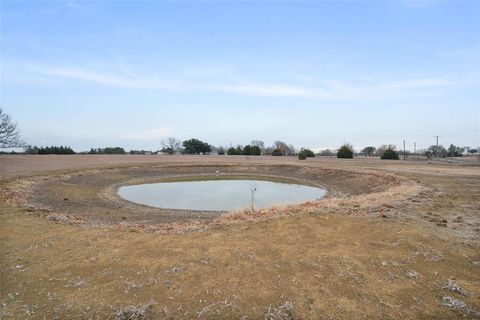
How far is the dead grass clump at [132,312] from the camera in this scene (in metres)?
4.31

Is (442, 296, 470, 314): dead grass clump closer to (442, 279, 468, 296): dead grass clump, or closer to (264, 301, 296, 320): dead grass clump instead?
(442, 279, 468, 296): dead grass clump

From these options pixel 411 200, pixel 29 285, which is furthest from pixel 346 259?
pixel 411 200

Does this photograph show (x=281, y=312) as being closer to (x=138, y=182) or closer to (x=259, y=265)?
(x=259, y=265)

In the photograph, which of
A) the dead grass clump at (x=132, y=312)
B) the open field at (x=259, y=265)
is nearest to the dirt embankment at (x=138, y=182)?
the open field at (x=259, y=265)

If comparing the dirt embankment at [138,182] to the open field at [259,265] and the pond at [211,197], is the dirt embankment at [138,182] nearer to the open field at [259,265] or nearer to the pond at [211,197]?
the pond at [211,197]

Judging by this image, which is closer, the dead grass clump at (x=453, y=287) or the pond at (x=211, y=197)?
the dead grass clump at (x=453, y=287)

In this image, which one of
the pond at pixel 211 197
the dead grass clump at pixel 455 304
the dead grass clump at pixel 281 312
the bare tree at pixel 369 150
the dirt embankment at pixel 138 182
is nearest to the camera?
the dead grass clump at pixel 281 312

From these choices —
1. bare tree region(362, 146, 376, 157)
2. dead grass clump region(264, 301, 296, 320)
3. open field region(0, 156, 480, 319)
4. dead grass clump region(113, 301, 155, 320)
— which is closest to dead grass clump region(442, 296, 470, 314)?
open field region(0, 156, 480, 319)

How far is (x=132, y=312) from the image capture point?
4.38 m

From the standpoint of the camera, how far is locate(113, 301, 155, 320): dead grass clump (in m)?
4.31

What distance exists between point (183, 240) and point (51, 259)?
8.89 ft

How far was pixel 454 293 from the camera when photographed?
189 inches

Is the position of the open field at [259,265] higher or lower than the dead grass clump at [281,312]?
higher

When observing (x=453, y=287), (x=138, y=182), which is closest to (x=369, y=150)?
(x=138, y=182)
